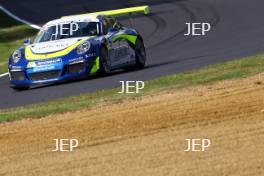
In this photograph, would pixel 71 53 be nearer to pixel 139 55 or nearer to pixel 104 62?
pixel 104 62

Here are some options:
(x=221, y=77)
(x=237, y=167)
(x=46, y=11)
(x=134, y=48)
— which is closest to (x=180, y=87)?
(x=221, y=77)

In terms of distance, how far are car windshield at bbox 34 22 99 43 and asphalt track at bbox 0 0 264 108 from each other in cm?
97

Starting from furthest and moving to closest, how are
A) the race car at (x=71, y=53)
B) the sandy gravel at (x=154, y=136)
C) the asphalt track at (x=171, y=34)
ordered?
the race car at (x=71, y=53), the asphalt track at (x=171, y=34), the sandy gravel at (x=154, y=136)

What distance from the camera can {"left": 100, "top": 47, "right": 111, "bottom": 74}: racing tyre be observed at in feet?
63.0

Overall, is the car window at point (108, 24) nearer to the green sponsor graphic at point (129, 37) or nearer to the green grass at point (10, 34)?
the green sponsor graphic at point (129, 37)

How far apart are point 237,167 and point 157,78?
8.47m

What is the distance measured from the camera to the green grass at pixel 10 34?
87.3 ft

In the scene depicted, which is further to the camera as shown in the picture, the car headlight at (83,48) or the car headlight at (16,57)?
the car headlight at (16,57)

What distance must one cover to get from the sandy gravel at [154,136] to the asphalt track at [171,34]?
9.64 ft

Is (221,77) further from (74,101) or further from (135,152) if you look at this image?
(135,152)

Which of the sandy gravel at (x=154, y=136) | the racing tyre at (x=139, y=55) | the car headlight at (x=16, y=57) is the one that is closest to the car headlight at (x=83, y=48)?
the car headlight at (x=16, y=57)

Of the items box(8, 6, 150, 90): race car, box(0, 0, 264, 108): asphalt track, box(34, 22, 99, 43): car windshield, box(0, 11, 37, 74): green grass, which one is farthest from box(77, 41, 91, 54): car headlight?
box(0, 11, 37, 74): green grass

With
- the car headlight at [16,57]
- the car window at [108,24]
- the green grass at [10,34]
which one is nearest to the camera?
the car headlight at [16,57]

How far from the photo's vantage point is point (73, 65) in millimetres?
18875
